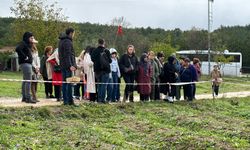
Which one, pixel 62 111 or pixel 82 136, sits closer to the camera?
pixel 82 136

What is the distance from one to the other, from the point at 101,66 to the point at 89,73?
52cm

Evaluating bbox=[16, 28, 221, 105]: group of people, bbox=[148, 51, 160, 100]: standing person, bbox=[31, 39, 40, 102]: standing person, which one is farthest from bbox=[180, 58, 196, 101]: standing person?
bbox=[31, 39, 40, 102]: standing person

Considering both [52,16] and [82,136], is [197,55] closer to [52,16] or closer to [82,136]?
[52,16]

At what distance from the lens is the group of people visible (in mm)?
12742

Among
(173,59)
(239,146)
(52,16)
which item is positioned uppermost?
(52,16)

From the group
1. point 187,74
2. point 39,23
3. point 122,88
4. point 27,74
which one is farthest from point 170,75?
point 39,23

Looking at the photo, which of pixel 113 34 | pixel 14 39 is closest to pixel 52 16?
pixel 14 39

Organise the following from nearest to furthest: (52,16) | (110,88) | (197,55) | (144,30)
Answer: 1. (110,88)
2. (52,16)
3. (197,55)
4. (144,30)

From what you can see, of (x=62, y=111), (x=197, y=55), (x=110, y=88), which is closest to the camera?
(x=62, y=111)

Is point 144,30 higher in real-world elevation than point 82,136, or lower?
higher

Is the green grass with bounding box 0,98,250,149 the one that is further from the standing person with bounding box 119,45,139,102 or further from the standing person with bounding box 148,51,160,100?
the standing person with bounding box 148,51,160,100

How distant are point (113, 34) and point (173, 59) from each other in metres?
54.0

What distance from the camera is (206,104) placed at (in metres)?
16.3

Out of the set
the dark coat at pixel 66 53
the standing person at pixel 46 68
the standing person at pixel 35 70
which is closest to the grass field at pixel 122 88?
the standing person at pixel 46 68
